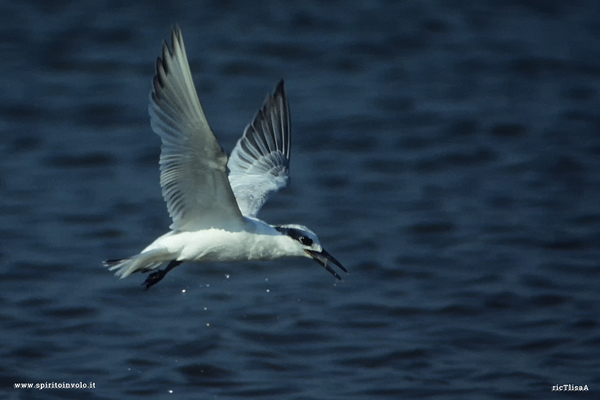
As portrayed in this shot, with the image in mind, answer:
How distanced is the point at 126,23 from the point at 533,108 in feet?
19.7

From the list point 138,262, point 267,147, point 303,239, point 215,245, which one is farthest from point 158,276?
point 267,147

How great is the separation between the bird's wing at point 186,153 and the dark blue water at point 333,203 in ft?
6.09

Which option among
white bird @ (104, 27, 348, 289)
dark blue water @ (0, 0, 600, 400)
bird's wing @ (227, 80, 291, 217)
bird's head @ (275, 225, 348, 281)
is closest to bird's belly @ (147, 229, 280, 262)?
white bird @ (104, 27, 348, 289)

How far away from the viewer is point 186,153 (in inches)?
250

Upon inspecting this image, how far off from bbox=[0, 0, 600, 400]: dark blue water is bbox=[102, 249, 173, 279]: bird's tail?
55.7 inches

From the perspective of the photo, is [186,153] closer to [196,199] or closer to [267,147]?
[196,199]

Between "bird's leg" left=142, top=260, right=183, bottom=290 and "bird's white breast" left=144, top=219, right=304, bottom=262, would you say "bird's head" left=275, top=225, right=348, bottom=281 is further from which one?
"bird's leg" left=142, top=260, right=183, bottom=290

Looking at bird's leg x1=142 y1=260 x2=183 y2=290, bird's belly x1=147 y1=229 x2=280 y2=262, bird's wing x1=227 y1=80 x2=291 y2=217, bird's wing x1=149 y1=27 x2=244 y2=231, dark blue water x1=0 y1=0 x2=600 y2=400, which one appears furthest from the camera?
bird's wing x1=227 y1=80 x2=291 y2=217

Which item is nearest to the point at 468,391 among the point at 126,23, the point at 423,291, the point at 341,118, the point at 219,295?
Result: the point at 423,291

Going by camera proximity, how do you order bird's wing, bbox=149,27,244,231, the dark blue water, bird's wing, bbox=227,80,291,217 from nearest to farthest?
bird's wing, bbox=149,27,244,231
the dark blue water
bird's wing, bbox=227,80,291,217

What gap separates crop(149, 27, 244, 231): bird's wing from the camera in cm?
606

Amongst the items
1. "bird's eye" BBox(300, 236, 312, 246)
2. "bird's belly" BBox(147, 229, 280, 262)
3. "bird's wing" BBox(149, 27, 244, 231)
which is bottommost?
"bird's belly" BBox(147, 229, 280, 262)

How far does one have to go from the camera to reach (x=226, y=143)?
1116 cm

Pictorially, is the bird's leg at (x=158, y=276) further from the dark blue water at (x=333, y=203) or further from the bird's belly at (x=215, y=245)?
the dark blue water at (x=333, y=203)
